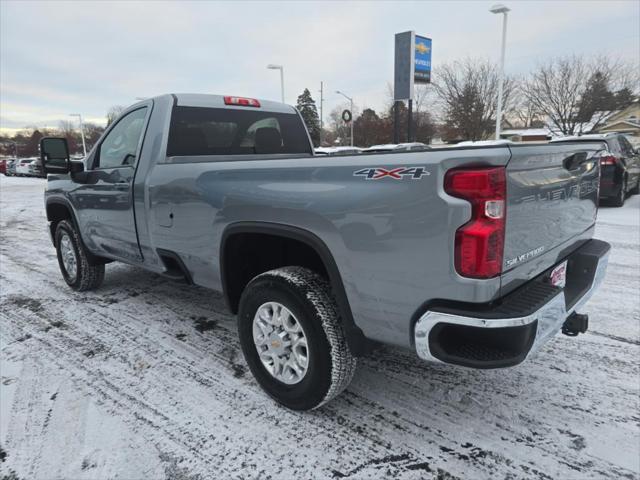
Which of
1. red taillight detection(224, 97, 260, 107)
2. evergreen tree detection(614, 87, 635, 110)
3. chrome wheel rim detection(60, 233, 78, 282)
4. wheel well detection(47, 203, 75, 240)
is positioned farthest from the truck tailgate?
evergreen tree detection(614, 87, 635, 110)

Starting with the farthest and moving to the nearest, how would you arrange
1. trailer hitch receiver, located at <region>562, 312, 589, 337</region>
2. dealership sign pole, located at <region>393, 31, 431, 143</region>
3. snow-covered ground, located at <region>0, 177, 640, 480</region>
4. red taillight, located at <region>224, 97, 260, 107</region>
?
dealership sign pole, located at <region>393, 31, 431, 143</region> → red taillight, located at <region>224, 97, 260, 107</region> → trailer hitch receiver, located at <region>562, 312, 589, 337</region> → snow-covered ground, located at <region>0, 177, 640, 480</region>

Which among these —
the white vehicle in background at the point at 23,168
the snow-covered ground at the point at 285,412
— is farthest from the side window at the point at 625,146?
the white vehicle in background at the point at 23,168

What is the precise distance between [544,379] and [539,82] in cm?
3567

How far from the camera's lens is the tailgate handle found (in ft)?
7.60

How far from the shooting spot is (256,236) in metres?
2.81

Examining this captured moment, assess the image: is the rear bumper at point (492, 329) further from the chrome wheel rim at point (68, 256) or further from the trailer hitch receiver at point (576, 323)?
the chrome wheel rim at point (68, 256)

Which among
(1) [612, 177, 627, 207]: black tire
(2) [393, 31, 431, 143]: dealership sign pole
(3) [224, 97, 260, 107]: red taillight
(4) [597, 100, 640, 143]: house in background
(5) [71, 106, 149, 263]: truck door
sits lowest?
(1) [612, 177, 627, 207]: black tire

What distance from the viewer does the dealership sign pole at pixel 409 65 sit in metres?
32.0

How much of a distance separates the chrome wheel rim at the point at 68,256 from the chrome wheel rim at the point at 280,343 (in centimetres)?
309

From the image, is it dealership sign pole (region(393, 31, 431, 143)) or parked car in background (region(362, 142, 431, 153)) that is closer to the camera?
parked car in background (region(362, 142, 431, 153))

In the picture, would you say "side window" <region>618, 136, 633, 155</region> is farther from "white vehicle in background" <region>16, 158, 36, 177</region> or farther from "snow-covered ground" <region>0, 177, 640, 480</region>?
"white vehicle in background" <region>16, 158, 36, 177</region>

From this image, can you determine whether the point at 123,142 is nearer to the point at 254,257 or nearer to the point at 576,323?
the point at 254,257

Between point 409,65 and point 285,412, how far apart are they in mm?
33106

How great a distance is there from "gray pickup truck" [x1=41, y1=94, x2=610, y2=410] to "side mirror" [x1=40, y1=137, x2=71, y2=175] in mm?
810
